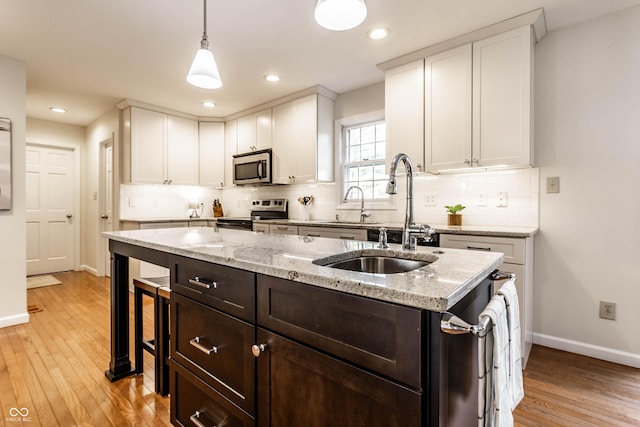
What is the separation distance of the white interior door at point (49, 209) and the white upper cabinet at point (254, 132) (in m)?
3.18

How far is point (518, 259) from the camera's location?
2203 mm

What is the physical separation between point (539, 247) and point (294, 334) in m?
2.50

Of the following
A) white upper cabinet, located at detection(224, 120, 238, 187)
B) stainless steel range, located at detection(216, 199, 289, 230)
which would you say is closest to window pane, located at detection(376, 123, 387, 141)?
stainless steel range, located at detection(216, 199, 289, 230)

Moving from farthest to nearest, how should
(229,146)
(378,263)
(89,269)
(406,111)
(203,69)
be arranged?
(89,269) → (229,146) → (406,111) → (203,69) → (378,263)

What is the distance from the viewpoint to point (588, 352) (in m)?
2.42

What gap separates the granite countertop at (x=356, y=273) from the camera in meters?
0.74

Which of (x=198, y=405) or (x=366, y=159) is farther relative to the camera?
(x=366, y=159)

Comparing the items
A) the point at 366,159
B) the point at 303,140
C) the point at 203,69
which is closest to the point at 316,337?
the point at 203,69

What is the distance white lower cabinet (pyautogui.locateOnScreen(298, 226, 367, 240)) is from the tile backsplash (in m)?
0.66

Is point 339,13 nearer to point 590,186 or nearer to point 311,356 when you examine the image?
point 311,356

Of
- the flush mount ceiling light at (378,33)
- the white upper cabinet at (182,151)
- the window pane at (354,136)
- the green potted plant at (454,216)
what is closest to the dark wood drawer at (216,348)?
the green potted plant at (454,216)

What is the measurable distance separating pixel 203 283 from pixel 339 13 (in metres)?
1.29

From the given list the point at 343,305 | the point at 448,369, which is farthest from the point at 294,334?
the point at 448,369

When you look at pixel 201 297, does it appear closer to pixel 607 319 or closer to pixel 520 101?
pixel 520 101
